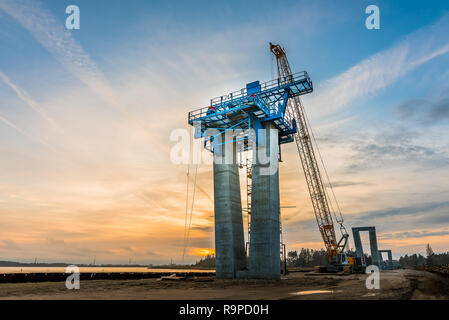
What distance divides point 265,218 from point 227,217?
4977 mm

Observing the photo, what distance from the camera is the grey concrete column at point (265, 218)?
31844 millimetres

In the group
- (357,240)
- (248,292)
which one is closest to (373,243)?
(357,240)

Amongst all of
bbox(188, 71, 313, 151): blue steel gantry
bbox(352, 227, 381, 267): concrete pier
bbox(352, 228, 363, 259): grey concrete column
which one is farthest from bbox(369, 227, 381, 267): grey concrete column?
bbox(188, 71, 313, 151): blue steel gantry

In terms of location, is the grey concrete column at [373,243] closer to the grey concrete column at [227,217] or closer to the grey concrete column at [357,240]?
the grey concrete column at [357,240]

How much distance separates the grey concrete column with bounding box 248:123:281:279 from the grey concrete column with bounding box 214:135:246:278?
Answer: 292cm

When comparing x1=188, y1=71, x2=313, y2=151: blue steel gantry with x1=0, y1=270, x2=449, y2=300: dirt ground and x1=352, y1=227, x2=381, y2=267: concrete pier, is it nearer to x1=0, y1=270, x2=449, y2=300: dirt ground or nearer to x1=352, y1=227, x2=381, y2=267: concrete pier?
x1=0, y1=270, x2=449, y2=300: dirt ground

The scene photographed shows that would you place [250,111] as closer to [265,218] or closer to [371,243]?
[265,218]

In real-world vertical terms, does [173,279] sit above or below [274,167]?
below

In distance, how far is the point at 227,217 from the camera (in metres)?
35.2

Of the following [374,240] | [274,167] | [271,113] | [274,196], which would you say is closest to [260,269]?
[274,196]

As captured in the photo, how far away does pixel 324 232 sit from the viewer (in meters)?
70.4
